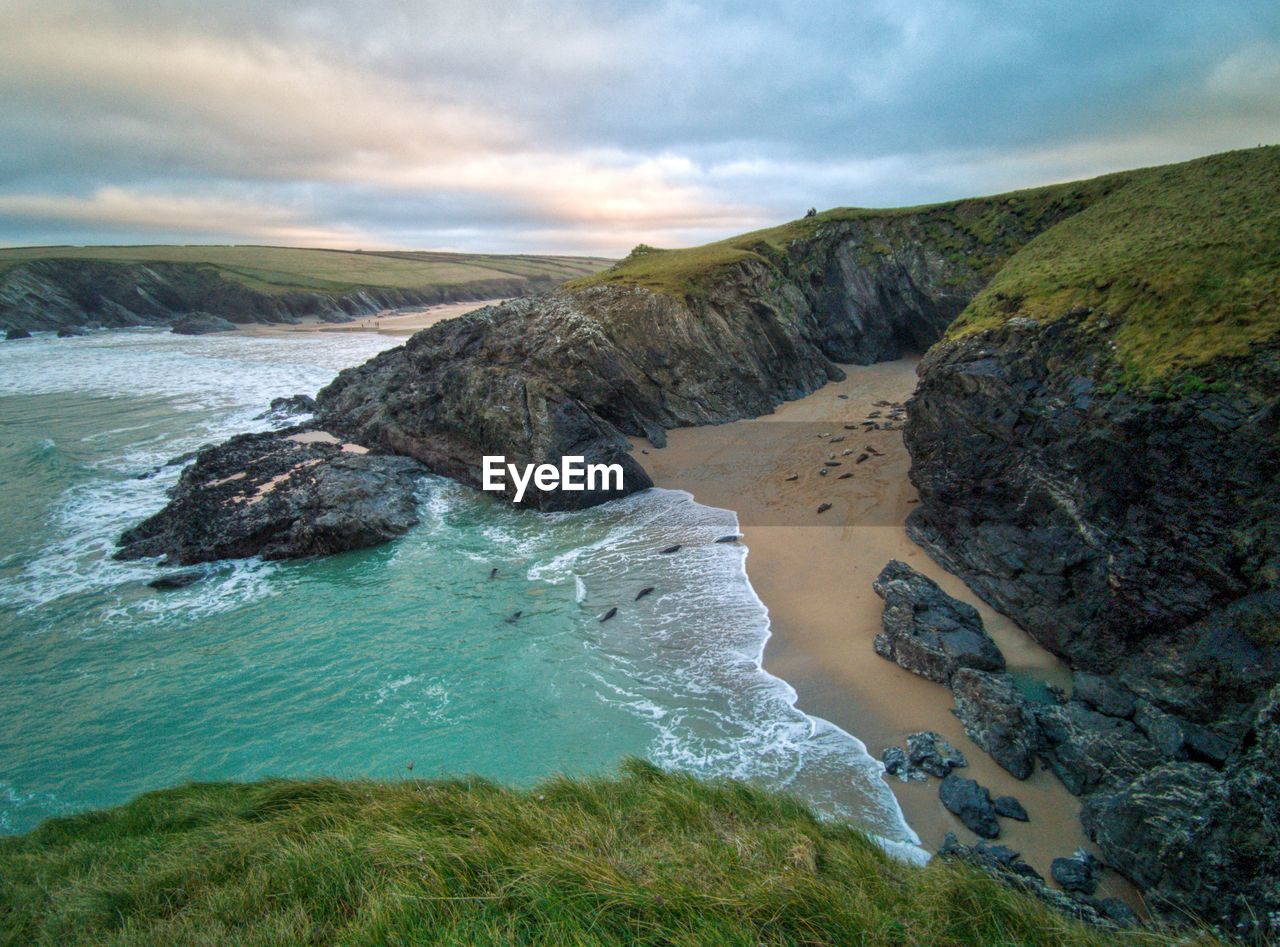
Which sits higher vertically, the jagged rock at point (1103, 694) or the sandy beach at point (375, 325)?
the sandy beach at point (375, 325)

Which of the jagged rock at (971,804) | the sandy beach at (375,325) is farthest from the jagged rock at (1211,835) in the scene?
the sandy beach at (375,325)

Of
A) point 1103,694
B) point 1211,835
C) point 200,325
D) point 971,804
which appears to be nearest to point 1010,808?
point 971,804

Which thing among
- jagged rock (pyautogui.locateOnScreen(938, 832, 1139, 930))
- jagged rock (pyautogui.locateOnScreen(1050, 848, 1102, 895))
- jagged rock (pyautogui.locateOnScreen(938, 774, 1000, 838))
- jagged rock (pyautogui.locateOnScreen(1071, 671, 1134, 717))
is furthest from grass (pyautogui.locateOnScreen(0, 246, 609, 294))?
jagged rock (pyautogui.locateOnScreen(1050, 848, 1102, 895))

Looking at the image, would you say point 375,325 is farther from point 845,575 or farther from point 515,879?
point 515,879

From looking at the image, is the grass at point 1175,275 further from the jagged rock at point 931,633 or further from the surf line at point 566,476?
the surf line at point 566,476

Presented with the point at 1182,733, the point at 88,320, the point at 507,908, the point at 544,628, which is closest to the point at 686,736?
the point at 544,628

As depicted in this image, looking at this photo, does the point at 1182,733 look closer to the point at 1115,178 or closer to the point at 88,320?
the point at 1115,178
